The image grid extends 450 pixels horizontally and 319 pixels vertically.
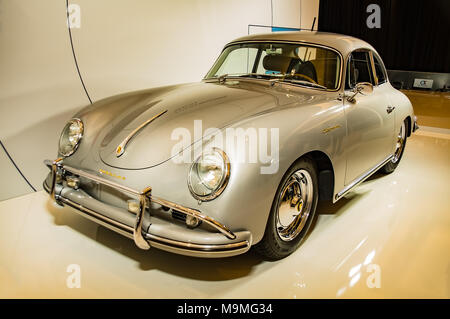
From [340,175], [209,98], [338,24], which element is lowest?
[340,175]

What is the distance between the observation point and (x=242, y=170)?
1780 millimetres

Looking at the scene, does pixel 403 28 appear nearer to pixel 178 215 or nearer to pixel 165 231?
pixel 178 215

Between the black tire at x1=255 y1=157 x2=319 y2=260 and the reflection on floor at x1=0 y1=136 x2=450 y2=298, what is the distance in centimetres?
8

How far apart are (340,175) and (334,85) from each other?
2.15 ft

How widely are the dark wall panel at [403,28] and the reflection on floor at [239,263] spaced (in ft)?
21.5

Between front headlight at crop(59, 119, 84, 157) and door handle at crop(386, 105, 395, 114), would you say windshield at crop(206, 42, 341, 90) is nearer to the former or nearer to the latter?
door handle at crop(386, 105, 395, 114)

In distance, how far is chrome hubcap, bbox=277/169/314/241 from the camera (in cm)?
220

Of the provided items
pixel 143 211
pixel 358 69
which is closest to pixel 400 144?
pixel 358 69

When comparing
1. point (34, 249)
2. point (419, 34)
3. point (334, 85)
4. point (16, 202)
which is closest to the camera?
point (34, 249)

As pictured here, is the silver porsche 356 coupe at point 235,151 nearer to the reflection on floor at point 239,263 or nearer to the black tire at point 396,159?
the reflection on floor at point 239,263

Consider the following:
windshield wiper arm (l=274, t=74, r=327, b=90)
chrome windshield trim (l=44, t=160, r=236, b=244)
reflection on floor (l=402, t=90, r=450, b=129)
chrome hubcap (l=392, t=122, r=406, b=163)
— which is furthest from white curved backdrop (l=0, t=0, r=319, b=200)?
reflection on floor (l=402, t=90, r=450, b=129)

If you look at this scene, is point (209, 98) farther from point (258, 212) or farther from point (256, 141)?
point (258, 212)

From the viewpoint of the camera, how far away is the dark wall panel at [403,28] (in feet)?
26.3

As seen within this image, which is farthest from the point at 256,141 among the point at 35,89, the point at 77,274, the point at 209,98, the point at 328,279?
the point at 35,89
